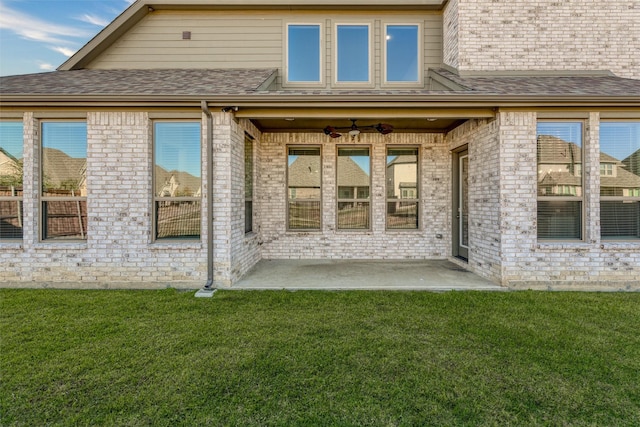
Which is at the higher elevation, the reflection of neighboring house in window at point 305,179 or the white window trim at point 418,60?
the white window trim at point 418,60

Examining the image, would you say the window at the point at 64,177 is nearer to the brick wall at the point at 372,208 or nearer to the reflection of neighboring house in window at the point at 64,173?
the reflection of neighboring house in window at the point at 64,173

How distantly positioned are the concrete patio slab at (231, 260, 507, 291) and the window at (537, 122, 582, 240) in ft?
5.36

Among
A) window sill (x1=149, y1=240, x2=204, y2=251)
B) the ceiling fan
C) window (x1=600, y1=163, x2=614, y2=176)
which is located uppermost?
the ceiling fan

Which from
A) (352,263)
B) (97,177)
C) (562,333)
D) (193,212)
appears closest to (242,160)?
(193,212)

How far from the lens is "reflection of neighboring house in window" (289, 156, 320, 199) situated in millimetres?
7508

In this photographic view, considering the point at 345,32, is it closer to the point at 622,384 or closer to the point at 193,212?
the point at 193,212

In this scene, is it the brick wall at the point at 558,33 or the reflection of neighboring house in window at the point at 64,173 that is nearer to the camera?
the reflection of neighboring house in window at the point at 64,173

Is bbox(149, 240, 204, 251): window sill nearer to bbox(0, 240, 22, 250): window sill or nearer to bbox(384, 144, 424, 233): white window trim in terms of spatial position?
bbox(0, 240, 22, 250): window sill

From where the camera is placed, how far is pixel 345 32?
7.35 m

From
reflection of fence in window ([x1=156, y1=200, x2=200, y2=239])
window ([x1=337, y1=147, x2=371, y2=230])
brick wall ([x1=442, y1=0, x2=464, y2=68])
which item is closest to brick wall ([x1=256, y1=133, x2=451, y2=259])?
window ([x1=337, y1=147, x2=371, y2=230])

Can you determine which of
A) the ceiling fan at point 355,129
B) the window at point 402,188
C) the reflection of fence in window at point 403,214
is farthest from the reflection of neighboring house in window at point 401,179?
A: the ceiling fan at point 355,129

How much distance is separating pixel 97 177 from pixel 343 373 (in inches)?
197

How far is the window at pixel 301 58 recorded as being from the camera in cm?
732

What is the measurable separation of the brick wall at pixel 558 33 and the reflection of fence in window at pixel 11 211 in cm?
883
